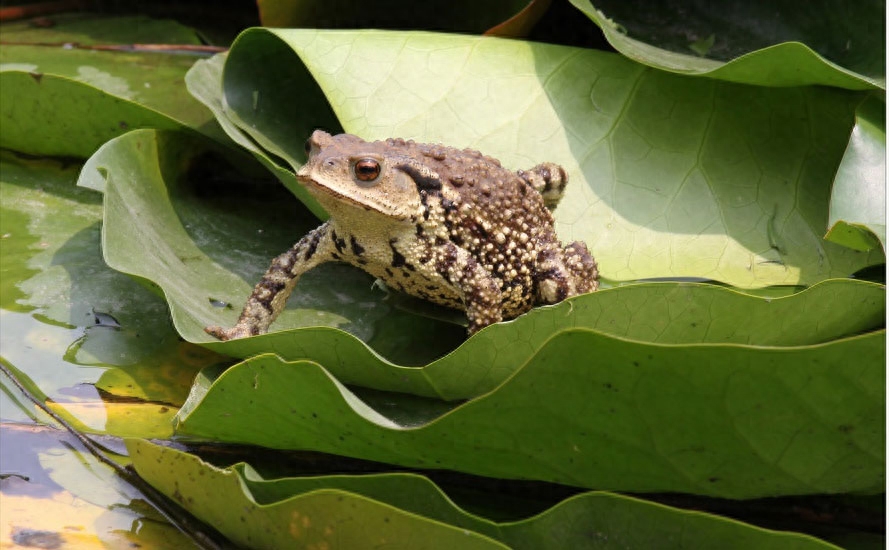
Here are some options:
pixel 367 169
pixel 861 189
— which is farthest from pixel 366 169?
pixel 861 189

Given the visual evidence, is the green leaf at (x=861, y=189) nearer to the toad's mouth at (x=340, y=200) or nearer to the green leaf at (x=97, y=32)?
the toad's mouth at (x=340, y=200)

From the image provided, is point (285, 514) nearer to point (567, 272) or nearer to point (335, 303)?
point (335, 303)

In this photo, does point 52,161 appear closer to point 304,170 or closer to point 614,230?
point 304,170

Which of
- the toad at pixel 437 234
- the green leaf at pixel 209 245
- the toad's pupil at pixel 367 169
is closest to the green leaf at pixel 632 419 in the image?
the green leaf at pixel 209 245

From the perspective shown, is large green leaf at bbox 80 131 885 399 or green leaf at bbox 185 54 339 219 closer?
large green leaf at bbox 80 131 885 399

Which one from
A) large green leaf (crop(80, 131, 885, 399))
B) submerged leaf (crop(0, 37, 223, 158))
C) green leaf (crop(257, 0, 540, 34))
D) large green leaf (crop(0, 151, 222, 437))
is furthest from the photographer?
green leaf (crop(257, 0, 540, 34))

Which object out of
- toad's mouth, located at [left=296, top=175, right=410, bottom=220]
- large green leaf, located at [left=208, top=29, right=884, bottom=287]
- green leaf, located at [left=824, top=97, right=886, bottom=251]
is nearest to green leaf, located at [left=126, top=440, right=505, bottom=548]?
toad's mouth, located at [left=296, top=175, right=410, bottom=220]

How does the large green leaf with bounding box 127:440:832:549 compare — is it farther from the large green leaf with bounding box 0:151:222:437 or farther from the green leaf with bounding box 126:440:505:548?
the large green leaf with bounding box 0:151:222:437
